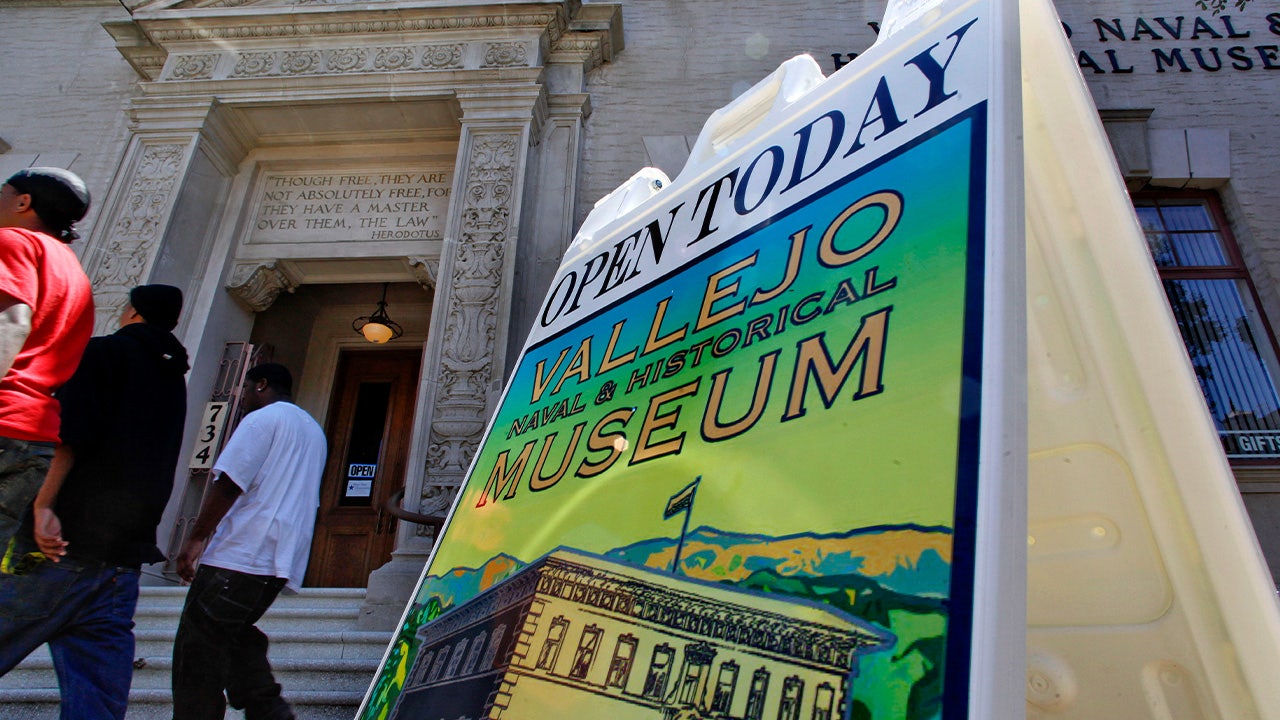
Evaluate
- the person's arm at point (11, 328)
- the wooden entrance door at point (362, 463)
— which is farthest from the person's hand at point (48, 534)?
the wooden entrance door at point (362, 463)

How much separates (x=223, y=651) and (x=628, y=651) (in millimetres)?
2261

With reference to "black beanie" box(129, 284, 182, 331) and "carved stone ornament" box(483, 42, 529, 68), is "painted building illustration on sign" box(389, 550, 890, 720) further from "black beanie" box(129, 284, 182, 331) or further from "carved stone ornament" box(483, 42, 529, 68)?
"carved stone ornament" box(483, 42, 529, 68)

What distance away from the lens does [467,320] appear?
5547mm

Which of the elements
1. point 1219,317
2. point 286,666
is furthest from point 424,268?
point 1219,317

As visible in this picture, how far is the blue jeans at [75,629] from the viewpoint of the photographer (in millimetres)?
1992

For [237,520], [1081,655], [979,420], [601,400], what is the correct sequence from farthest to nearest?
[237,520] < [601,400] < [1081,655] < [979,420]

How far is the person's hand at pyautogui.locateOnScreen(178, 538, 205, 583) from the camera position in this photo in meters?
2.59

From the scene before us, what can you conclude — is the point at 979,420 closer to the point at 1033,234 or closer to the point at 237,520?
the point at 1033,234

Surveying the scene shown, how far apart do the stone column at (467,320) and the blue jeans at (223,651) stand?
1.72 meters

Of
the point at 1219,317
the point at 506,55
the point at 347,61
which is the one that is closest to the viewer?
the point at 1219,317

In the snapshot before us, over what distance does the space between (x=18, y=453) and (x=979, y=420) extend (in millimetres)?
2254

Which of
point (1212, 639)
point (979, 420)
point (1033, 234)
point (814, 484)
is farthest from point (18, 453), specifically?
point (1212, 639)

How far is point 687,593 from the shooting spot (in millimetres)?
928

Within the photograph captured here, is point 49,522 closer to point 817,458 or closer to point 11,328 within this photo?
point 11,328
